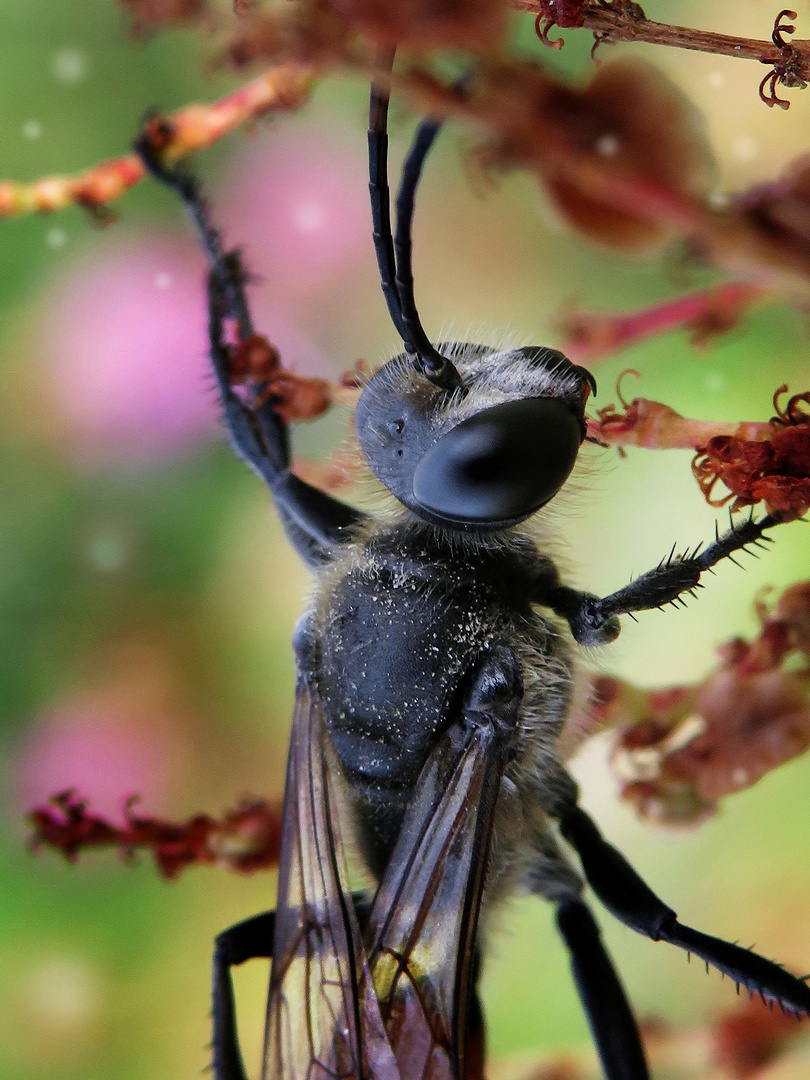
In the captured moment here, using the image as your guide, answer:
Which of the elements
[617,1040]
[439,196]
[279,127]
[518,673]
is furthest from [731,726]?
[279,127]

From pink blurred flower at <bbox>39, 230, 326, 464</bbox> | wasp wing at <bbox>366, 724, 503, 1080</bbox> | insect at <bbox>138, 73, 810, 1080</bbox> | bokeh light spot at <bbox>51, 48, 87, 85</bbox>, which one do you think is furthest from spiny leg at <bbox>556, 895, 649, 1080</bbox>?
bokeh light spot at <bbox>51, 48, 87, 85</bbox>

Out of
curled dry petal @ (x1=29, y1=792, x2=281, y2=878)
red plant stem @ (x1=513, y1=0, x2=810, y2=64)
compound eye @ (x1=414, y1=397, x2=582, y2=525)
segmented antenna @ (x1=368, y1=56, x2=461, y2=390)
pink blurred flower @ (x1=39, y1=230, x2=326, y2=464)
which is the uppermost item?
pink blurred flower @ (x1=39, y1=230, x2=326, y2=464)

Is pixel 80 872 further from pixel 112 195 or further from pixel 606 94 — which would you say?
pixel 606 94

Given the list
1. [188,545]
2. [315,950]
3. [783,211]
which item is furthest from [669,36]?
[188,545]

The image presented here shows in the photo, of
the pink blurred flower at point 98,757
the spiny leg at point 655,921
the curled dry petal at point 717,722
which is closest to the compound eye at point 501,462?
the curled dry petal at point 717,722

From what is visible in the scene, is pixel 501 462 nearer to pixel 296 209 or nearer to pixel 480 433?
pixel 480 433

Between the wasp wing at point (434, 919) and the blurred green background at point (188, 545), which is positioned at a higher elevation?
the blurred green background at point (188, 545)

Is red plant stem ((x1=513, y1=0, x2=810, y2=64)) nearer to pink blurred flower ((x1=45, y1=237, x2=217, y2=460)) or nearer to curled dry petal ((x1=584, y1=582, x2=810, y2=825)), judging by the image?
curled dry petal ((x1=584, y1=582, x2=810, y2=825))

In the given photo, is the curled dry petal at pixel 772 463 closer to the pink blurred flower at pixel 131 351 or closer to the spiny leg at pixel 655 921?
the spiny leg at pixel 655 921
